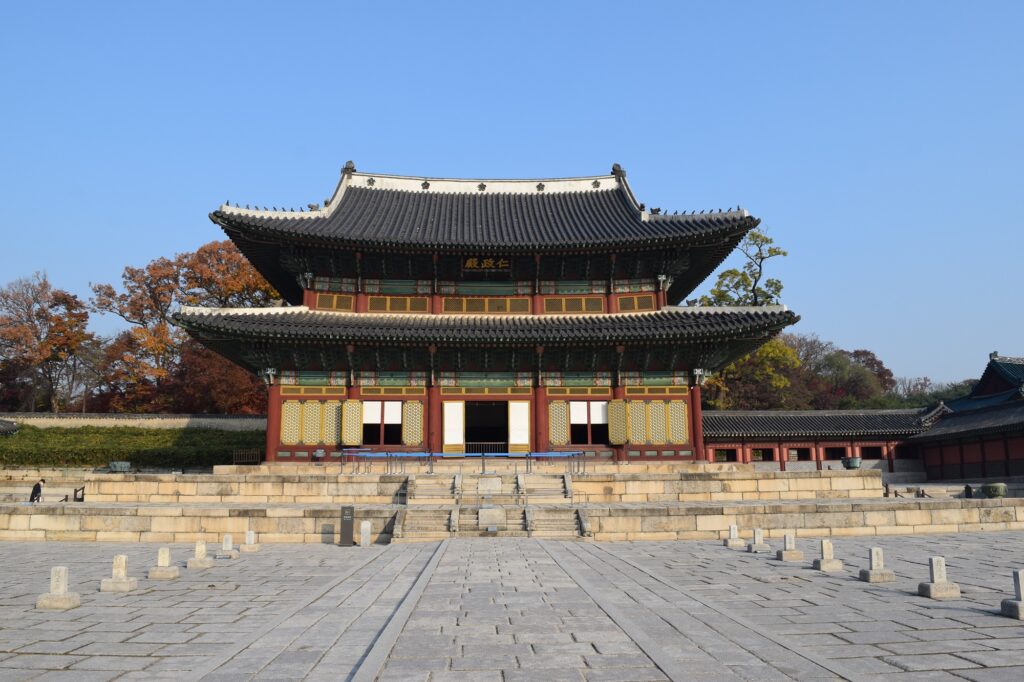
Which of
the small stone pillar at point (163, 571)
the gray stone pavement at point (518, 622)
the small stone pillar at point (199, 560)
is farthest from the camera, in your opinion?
the small stone pillar at point (199, 560)

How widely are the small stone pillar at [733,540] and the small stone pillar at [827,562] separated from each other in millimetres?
3629

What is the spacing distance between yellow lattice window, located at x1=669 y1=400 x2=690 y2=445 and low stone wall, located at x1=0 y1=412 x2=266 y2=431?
1154 inches

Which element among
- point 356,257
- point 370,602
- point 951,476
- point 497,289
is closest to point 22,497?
point 356,257

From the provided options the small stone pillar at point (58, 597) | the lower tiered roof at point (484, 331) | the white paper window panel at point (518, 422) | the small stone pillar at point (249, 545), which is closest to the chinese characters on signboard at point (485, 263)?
the lower tiered roof at point (484, 331)

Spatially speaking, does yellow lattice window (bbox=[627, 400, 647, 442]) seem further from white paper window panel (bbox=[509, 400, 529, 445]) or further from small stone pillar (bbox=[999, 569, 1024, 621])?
small stone pillar (bbox=[999, 569, 1024, 621])

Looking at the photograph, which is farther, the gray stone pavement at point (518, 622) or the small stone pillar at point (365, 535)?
the small stone pillar at point (365, 535)

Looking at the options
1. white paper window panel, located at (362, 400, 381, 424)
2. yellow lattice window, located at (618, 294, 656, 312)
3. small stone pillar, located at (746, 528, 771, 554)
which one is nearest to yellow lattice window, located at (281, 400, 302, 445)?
white paper window panel, located at (362, 400, 381, 424)

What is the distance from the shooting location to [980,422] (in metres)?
39.2

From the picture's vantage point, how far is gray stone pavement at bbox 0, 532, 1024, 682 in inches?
270

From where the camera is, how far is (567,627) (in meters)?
8.36

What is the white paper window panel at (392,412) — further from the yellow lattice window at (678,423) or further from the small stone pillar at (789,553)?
the small stone pillar at (789,553)

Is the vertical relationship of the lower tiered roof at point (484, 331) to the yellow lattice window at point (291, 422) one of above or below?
above

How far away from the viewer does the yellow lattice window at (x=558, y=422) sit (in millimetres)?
28609

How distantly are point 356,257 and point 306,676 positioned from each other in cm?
2486
